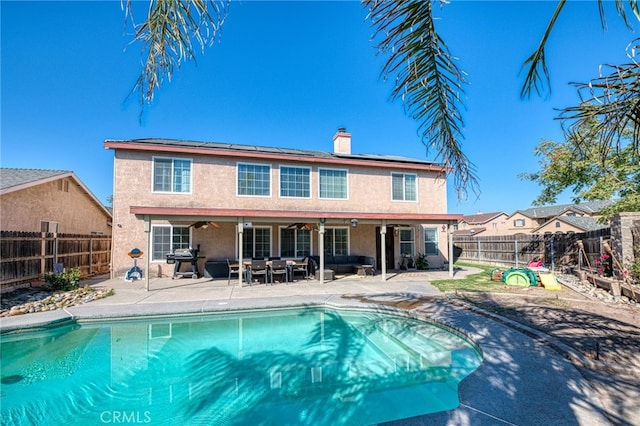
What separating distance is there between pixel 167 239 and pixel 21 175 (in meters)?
6.19

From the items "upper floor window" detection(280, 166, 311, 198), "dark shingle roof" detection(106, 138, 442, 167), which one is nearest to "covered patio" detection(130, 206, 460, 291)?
"upper floor window" detection(280, 166, 311, 198)

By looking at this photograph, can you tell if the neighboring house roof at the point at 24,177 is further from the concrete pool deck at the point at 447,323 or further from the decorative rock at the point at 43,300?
the concrete pool deck at the point at 447,323

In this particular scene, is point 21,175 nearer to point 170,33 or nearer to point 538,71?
point 170,33

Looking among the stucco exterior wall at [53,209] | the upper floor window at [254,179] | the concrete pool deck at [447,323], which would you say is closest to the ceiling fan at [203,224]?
the upper floor window at [254,179]

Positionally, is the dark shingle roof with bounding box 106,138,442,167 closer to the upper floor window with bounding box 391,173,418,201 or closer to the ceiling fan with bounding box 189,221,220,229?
the upper floor window with bounding box 391,173,418,201

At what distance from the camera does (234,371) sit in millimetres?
5141

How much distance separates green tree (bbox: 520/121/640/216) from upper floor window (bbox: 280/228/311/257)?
11.6 metres

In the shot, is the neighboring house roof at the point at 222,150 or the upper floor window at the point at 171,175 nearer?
the neighboring house roof at the point at 222,150

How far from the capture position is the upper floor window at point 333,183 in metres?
14.9

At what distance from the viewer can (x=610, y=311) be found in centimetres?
699

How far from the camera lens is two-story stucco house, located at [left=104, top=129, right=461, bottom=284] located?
40.4 feet

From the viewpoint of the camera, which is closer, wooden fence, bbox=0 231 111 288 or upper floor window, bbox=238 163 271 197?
wooden fence, bbox=0 231 111 288

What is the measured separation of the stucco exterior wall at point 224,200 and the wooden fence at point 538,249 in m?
4.90

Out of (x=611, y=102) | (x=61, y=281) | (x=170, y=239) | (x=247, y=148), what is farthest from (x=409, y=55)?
(x=247, y=148)
